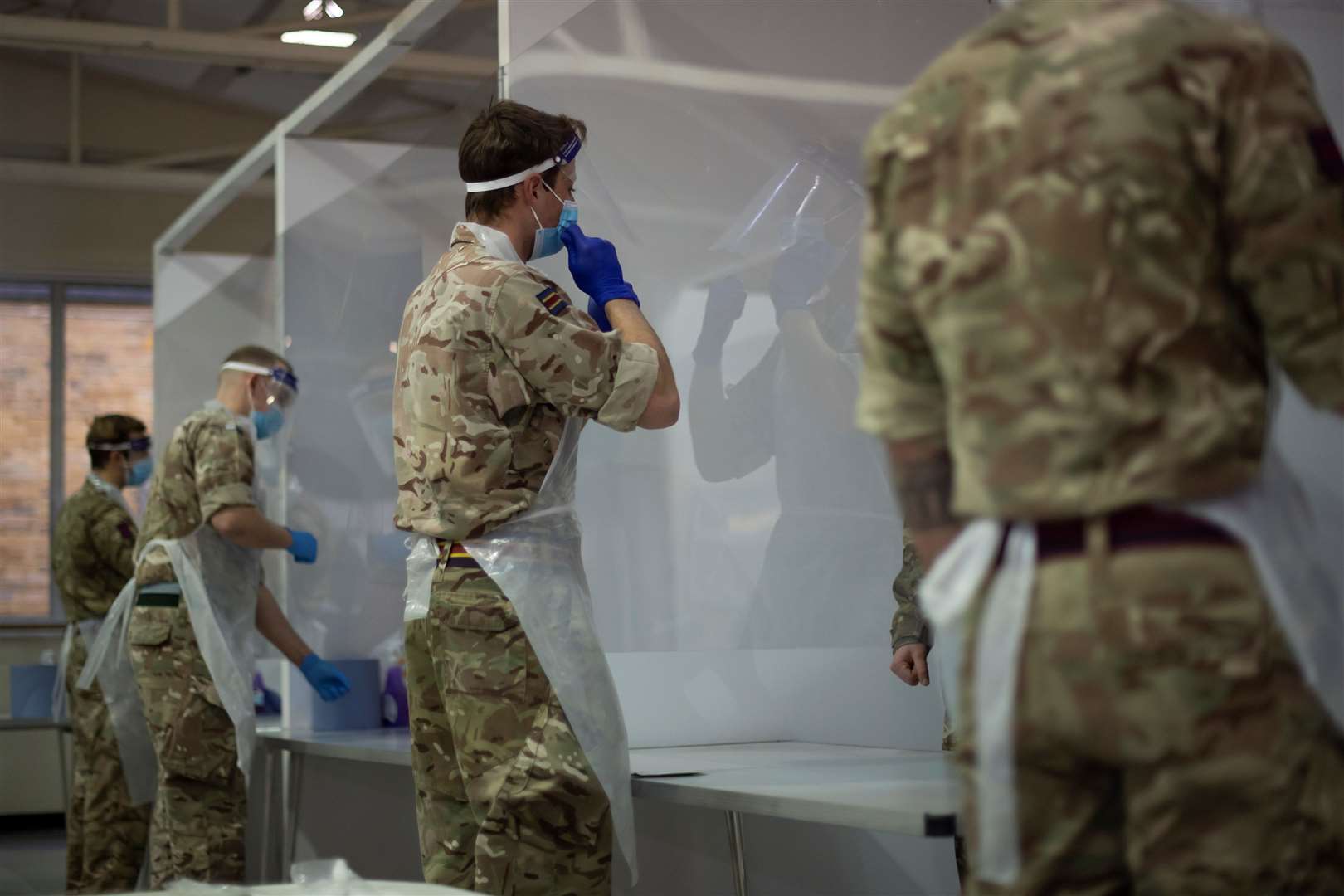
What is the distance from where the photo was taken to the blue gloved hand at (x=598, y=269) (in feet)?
7.41

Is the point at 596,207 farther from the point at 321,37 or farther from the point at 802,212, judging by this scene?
the point at 321,37

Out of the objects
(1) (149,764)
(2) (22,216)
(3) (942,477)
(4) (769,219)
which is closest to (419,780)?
(4) (769,219)

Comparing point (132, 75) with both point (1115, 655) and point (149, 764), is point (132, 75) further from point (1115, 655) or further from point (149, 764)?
point (1115, 655)

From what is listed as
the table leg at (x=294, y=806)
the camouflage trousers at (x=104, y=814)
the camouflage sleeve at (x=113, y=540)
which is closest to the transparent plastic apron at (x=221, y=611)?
the table leg at (x=294, y=806)

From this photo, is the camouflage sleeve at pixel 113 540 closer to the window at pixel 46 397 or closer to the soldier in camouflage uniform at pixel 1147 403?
the window at pixel 46 397

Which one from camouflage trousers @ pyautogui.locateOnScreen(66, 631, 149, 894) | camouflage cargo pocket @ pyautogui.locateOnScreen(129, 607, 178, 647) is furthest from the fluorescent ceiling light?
camouflage cargo pocket @ pyautogui.locateOnScreen(129, 607, 178, 647)

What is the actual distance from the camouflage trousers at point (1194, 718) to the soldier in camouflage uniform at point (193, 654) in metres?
2.99

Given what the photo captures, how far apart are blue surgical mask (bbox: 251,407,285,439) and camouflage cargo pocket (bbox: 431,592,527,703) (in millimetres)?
2229

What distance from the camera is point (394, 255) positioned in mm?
3920

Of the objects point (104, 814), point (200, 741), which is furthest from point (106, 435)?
point (200, 741)

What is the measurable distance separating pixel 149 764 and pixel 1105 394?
3846mm

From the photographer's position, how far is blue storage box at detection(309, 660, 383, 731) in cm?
409

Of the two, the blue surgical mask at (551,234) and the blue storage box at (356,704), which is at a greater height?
the blue surgical mask at (551,234)

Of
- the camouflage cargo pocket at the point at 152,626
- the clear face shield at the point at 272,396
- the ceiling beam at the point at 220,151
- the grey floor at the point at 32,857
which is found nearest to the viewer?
the camouflage cargo pocket at the point at 152,626
